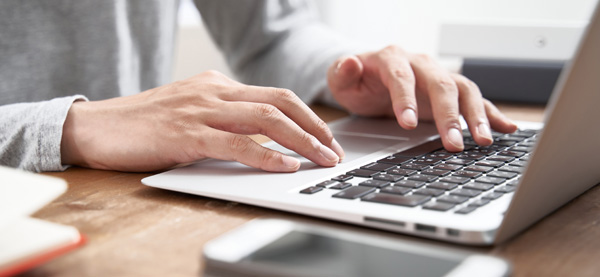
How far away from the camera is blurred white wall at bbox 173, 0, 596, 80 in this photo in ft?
5.86

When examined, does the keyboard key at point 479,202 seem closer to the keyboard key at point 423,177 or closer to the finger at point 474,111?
the keyboard key at point 423,177

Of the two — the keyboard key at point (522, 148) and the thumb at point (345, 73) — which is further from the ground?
the thumb at point (345, 73)

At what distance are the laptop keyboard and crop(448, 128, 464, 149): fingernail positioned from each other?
10mm

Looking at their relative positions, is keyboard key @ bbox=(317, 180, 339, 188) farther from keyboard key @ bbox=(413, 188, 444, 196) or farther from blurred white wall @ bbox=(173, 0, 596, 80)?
blurred white wall @ bbox=(173, 0, 596, 80)

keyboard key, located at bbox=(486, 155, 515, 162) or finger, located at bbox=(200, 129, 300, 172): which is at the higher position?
finger, located at bbox=(200, 129, 300, 172)

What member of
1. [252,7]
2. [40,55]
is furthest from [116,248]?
[252,7]

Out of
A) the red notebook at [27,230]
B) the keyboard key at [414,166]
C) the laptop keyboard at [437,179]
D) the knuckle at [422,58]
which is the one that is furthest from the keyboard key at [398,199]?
the knuckle at [422,58]

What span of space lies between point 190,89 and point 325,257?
38cm

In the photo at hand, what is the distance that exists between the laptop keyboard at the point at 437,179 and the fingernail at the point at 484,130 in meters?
0.01

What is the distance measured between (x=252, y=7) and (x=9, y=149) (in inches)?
27.8

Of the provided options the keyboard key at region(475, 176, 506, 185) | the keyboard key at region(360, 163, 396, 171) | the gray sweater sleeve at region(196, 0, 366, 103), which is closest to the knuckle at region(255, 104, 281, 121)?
the keyboard key at region(360, 163, 396, 171)

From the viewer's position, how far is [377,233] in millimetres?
431

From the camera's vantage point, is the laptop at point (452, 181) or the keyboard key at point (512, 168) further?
the keyboard key at point (512, 168)

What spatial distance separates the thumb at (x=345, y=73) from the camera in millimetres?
886
